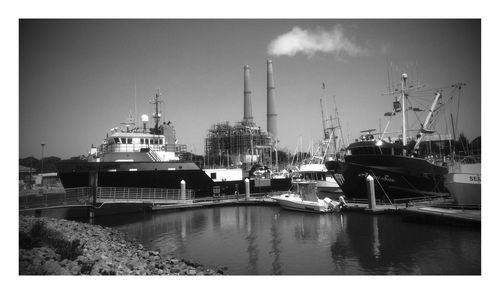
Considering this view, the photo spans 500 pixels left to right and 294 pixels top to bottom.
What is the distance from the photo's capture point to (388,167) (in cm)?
1716

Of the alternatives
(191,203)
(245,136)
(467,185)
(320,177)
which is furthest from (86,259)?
(245,136)

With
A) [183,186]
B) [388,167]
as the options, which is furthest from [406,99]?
[183,186]

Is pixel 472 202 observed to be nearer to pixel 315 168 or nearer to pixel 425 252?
Answer: pixel 425 252

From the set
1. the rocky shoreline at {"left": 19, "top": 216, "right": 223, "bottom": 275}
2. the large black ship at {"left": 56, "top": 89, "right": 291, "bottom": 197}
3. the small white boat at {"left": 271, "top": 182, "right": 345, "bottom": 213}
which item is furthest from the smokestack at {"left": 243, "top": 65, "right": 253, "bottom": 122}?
the rocky shoreline at {"left": 19, "top": 216, "right": 223, "bottom": 275}

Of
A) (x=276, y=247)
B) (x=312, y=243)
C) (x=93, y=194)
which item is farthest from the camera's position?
(x=93, y=194)

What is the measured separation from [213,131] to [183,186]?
38.5 m

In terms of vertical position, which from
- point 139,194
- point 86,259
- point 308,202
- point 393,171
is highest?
point 393,171

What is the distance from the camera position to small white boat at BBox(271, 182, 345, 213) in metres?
17.3

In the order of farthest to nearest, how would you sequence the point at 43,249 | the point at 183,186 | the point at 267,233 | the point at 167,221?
the point at 183,186 → the point at 167,221 → the point at 267,233 → the point at 43,249

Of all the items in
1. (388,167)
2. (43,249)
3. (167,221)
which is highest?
(388,167)

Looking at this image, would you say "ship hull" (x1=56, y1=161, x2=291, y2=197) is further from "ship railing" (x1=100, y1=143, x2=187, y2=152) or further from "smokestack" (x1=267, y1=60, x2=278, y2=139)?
"smokestack" (x1=267, y1=60, x2=278, y2=139)

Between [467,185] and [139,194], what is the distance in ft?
56.6

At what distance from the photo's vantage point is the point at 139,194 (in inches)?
757

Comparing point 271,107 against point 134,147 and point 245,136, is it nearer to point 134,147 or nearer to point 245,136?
point 245,136
